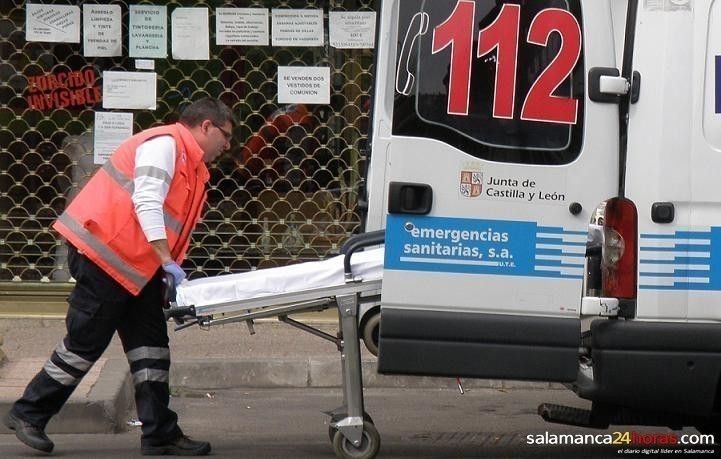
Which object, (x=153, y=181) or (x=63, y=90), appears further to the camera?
(x=63, y=90)

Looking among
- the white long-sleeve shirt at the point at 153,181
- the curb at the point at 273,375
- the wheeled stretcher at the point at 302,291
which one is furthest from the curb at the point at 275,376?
the wheeled stretcher at the point at 302,291

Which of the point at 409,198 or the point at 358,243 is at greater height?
the point at 409,198

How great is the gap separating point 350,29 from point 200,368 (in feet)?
9.33

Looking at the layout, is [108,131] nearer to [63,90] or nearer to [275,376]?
[63,90]

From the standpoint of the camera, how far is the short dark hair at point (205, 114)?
20.4 feet

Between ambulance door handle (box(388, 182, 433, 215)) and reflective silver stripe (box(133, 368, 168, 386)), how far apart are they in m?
1.54

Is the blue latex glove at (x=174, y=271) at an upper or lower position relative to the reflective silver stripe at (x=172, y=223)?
lower

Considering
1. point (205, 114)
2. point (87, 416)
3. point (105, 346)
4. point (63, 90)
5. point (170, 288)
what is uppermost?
point (63, 90)

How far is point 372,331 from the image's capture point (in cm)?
591

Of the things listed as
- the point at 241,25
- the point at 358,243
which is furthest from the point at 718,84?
the point at 241,25

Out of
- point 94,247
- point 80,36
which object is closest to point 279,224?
point 80,36

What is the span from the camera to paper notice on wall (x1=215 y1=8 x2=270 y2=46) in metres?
9.57

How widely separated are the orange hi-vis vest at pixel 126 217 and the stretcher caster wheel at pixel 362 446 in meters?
1.12

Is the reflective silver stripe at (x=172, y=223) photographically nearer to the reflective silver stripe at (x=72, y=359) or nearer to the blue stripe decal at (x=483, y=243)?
the reflective silver stripe at (x=72, y=359)
